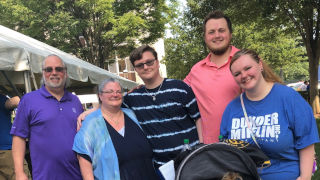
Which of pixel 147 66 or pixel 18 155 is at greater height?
pixel 147 66

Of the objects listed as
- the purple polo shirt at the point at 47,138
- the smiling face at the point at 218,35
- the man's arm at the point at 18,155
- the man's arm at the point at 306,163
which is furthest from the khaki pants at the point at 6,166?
the man's arm at the point at 306,163

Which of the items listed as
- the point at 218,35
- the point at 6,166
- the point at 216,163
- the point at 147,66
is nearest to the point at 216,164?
the point at 216,163

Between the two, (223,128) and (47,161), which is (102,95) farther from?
(223,128)

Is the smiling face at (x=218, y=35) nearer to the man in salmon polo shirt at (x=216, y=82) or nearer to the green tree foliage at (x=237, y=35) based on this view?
the man in salmon polo shirt at (x=216, y=82)

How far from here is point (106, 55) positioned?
703 inches

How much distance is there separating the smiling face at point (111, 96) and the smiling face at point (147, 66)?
29 centimetres

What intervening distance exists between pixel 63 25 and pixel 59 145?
12679mm

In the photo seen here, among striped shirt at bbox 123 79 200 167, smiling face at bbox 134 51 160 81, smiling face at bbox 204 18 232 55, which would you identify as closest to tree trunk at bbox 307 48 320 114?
smiling face at bbox 204 18 232 55

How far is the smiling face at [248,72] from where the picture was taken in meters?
2.32

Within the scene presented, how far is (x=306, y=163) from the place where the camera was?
2.17 meters

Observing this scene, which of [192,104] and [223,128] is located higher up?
[192,104]

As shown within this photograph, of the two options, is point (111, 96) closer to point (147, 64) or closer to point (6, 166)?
point (147, 64)

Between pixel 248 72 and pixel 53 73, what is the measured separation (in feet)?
6.42

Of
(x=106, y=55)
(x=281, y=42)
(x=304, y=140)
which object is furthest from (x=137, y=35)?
(x=281, y=42)
